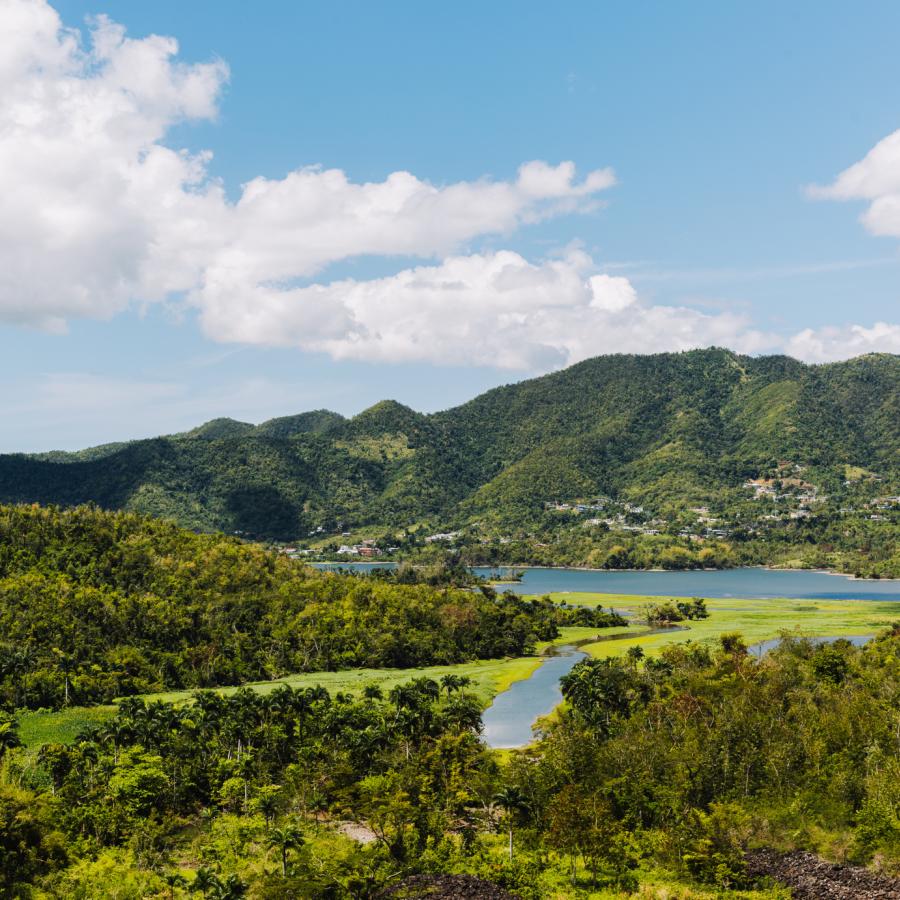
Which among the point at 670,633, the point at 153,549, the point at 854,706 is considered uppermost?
the point at 153,549

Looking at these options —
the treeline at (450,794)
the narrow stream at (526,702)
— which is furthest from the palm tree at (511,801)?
the narrow stream at (526,702)

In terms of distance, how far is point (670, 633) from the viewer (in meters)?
162

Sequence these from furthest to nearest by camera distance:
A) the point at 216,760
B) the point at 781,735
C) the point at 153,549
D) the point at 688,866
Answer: the point at 153,549 < the point at 216,760 < the point at 781,735 < the point at 688,866

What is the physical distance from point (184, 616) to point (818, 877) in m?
115

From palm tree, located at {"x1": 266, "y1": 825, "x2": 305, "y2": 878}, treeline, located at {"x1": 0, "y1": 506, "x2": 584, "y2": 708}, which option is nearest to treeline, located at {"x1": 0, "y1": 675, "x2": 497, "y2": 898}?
palm tree, located at {"x1": 266, "y1": 825, "x2": 305, "y2": 878}

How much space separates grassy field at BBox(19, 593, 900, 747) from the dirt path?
5911 centimetres

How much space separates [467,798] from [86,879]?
29.0 meters

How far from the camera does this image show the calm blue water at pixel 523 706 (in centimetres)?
9306

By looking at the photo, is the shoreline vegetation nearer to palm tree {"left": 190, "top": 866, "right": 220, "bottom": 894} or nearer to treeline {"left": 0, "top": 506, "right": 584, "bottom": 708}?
palm tree {"left": 190, "top": 866, "right": 220, "bottom": 894}

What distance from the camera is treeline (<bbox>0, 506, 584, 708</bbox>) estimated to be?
124062mm

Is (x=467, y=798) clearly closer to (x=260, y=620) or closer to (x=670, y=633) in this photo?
(x=260, y=620)

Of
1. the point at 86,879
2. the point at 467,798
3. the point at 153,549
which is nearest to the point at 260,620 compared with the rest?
the point at 153,549

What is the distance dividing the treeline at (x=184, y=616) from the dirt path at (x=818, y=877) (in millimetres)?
93810

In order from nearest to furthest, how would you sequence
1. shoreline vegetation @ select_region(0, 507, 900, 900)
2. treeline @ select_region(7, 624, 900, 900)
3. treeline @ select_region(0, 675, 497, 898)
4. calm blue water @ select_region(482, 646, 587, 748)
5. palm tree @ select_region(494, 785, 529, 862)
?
treeline @ select_region(0, 675, 497, 898), treeline @ select_region(7, 624, 900, 900), shoreline vegetation @ select_region(0, 507, 900, 900), palm tree @ select_region(494, 785, 529, 862), calm blue water @ select_region(482, 646, 587, 748)
